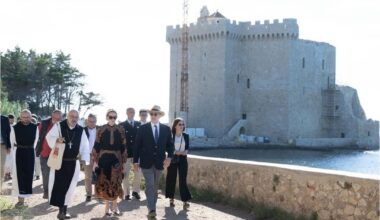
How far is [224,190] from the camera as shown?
925 centimetres

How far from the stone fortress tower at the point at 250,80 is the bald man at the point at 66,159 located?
4223 centimetres

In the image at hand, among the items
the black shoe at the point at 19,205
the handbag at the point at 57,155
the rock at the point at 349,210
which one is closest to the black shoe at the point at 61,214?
the handbag at the point at 57,155

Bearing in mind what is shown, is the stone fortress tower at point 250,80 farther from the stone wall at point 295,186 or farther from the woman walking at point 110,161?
the woman walking at point 110,161

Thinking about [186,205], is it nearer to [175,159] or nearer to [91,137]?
[175,159]

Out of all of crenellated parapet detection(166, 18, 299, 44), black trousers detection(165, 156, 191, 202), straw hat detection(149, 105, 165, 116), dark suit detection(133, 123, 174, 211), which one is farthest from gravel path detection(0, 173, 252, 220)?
crenellated parapet detection(166, 18, 299, 44)

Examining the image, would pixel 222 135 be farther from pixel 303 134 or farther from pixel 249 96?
pixel 303 134

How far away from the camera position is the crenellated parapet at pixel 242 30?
5012cm

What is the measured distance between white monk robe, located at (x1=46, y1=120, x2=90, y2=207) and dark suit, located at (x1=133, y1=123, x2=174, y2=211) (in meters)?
0.69

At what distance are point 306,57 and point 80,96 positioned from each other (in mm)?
19760

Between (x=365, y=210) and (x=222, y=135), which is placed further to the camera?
(x=222, y=135)

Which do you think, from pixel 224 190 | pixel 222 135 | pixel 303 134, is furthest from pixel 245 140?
pixel 224 190

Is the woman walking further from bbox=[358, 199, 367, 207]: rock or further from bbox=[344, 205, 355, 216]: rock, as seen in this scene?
bbox=[358, 199, 367, 207]: rock

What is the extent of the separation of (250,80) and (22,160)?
43945mm

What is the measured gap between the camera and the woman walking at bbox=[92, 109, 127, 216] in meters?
7.64
